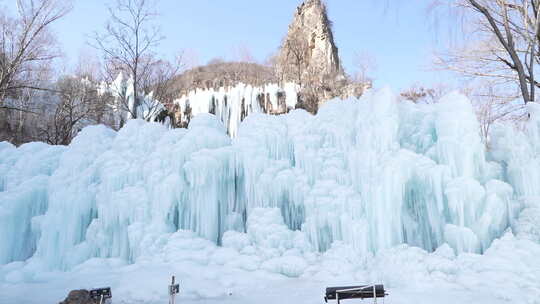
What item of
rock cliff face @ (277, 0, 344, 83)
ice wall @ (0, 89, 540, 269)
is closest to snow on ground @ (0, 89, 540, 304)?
ice wall @ (0, 89, 540, 269)

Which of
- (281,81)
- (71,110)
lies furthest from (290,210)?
(281,81)

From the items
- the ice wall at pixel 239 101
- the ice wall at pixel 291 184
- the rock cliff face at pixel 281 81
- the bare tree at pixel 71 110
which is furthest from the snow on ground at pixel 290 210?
the ice wall at pixel 239 101

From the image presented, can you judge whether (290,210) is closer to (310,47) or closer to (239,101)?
(239,101)

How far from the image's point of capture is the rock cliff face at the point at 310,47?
30.7 m

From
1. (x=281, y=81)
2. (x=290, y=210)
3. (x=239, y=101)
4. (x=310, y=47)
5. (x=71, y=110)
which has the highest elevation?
(x=310, y=47)

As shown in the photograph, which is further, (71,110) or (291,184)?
(71,110)

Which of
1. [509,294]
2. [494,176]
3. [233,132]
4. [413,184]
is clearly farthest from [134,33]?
[509,294]

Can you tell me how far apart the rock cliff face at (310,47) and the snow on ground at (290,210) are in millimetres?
21666

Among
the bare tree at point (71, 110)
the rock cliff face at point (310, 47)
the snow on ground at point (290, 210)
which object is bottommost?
the snow on ground at point (290, 210)

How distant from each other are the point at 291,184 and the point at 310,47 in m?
26.5

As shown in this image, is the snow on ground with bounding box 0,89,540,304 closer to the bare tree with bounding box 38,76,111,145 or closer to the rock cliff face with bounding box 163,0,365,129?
the bare tree with bounding box 38,76,111,145

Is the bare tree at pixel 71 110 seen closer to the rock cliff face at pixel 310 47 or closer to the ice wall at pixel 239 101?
the ice wall at pixel 239 101

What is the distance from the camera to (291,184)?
8078 millimetres

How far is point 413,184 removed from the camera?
7.51m
